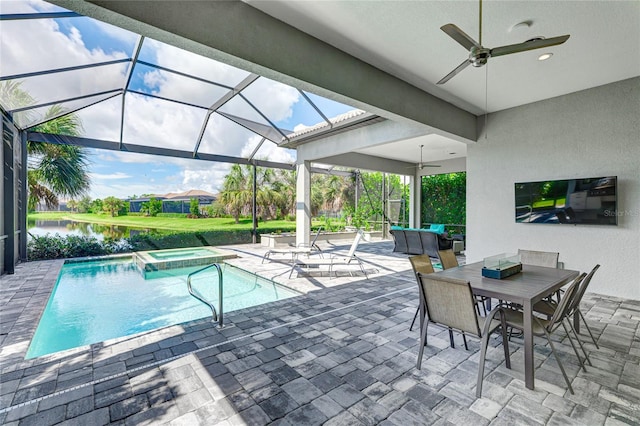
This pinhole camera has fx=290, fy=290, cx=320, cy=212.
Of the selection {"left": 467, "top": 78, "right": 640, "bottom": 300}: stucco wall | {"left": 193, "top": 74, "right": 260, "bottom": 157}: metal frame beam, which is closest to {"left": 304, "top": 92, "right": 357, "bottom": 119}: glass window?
{"left": 193, "top": 74, "right": 260, "bottom": 157}: metal frame beam

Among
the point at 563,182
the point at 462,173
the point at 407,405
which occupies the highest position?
the point at 462,173

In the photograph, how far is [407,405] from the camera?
2104 millimetres

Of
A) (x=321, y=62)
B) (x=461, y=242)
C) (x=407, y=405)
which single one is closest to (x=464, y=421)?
(x=407, y=405)

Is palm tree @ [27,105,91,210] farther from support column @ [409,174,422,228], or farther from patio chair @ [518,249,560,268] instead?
support column @ [409,174,422,228]

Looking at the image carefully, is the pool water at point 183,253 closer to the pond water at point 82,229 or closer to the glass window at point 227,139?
the pond water at point 82,229

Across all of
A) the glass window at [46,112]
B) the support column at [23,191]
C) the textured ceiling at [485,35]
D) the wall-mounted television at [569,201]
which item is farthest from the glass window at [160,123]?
the wall-mounted television at [569,201]

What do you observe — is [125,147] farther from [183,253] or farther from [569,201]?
[569,201]

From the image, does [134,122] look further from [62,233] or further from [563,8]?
[563,8]

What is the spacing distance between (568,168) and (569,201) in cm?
60

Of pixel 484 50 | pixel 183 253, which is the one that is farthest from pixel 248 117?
pixel 484 50

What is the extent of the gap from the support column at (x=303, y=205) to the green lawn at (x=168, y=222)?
11.6 feet

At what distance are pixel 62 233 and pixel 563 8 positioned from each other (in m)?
11.5

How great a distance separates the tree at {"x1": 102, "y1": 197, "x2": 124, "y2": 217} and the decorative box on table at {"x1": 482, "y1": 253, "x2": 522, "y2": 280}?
10.9 metres

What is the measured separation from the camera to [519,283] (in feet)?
9.14
